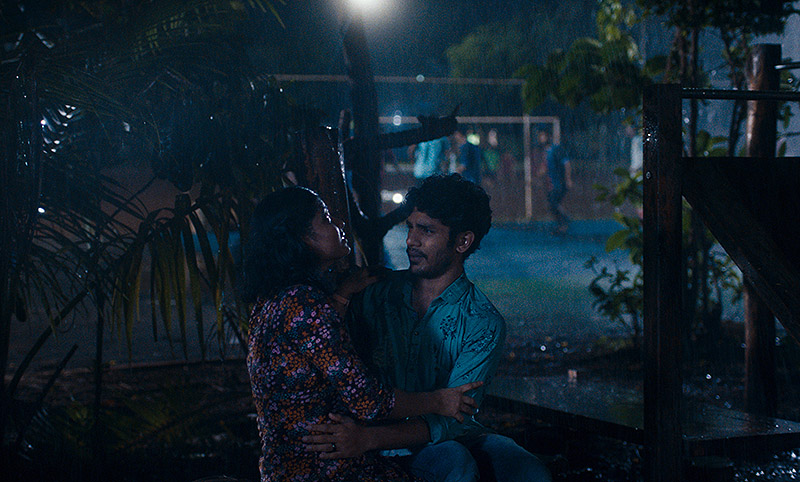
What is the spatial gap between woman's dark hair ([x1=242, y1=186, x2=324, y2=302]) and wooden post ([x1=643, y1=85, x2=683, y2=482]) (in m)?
1.43

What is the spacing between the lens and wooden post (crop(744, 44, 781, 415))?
487 centimetres

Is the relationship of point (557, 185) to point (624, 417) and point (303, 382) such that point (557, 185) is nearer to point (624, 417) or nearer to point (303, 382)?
point (624, 417)

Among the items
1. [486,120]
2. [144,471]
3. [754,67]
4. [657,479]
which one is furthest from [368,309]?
[486,120]

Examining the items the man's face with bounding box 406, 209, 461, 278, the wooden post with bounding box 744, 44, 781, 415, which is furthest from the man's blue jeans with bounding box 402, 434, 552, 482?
the wooden post with bounding box 744, 44, 781, 415

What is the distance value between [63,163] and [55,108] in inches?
9.9

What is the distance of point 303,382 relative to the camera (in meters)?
2.28

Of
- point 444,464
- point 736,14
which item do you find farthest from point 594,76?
point 444,464

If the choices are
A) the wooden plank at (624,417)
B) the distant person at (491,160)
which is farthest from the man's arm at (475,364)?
the distant person at (491,160)

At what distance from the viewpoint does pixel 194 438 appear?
481cm

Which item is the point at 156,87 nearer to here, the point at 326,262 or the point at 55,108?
the point at 55,108

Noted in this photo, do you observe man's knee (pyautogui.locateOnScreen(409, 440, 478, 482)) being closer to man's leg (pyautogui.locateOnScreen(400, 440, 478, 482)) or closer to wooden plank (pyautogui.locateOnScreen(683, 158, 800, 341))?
man's leg (pyautogui.locateOnScreen(400, 440, 478, 482))

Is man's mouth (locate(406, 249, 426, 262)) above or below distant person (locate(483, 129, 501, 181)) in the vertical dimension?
above

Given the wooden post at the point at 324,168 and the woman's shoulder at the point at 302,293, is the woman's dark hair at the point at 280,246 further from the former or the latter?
the wooden post at the point at 324,168

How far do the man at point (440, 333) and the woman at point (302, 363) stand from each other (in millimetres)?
123
